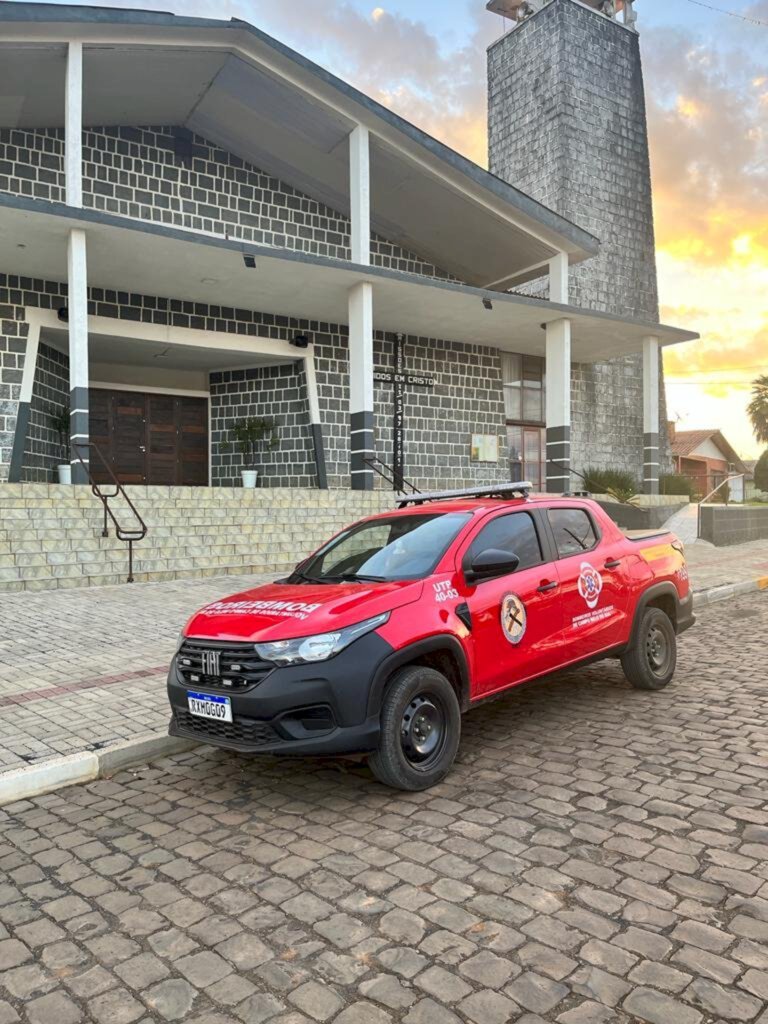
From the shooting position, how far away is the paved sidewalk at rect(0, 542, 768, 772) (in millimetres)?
5129

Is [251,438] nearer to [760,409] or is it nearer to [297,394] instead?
[297,394]

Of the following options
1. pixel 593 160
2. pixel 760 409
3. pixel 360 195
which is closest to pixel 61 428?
pixel 360 195

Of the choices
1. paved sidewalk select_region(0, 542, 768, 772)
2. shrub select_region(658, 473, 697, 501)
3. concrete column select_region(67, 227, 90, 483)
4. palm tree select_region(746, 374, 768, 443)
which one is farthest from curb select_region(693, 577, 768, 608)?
palm tree select_region(746, 374, 768, 443)

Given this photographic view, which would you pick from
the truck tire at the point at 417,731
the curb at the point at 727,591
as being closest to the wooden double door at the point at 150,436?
the curb at the point at 727,591

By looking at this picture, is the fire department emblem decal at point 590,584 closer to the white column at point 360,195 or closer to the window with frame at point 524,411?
the white column at point 360,195

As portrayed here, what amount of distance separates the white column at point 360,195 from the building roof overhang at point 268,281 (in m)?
0.61

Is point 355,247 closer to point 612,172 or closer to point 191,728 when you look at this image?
point 191,728

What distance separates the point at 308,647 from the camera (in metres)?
3.99

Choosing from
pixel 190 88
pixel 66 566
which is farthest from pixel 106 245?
pixel 66 566

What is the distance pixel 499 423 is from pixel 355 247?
8.54 metres

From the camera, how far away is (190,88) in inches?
640

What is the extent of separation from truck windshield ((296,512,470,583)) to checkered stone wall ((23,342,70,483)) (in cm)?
1271

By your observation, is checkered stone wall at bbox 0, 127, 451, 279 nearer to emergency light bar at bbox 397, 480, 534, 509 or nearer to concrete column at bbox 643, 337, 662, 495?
concrete column at bbox 643, 337, 662, 495

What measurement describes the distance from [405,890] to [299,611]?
5.15 ft
